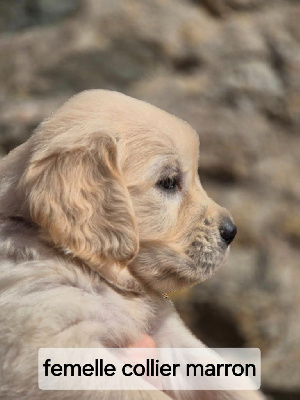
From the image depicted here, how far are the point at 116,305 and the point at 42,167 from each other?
60cm

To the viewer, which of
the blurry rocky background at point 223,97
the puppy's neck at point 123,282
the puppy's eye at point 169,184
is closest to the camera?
the puppy's neck at point 123,282

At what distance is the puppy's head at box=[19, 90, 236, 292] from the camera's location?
96.4 inches

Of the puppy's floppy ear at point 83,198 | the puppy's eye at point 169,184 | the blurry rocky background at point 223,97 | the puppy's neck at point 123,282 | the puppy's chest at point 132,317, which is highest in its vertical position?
the puppy's floppy ear at point 83,198

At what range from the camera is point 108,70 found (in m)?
6.78

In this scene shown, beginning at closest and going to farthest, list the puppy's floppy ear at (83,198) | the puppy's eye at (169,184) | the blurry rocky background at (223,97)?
the puppy's floppy ear at (83,198) < the puppy's eye at (169,184) < the blurry rocky background at (223,97)

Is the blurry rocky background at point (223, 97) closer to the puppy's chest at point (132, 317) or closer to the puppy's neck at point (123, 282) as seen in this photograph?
the puppy's chest at point (132, 317)

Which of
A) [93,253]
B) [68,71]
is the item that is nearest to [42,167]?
[93,253]

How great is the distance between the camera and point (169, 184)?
2754 millimetres

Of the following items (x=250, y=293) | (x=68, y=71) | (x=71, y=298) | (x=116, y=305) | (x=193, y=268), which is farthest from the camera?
(x=68, y=71)

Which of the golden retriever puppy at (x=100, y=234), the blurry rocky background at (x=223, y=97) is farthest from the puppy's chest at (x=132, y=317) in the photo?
the blurry rocky background at (x=223, y=97)

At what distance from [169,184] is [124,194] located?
293 mm

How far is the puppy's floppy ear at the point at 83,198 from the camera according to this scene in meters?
2.43

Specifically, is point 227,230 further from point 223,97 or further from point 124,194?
point 223,97

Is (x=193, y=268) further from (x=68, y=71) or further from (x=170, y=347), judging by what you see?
(x=68, y=71)
